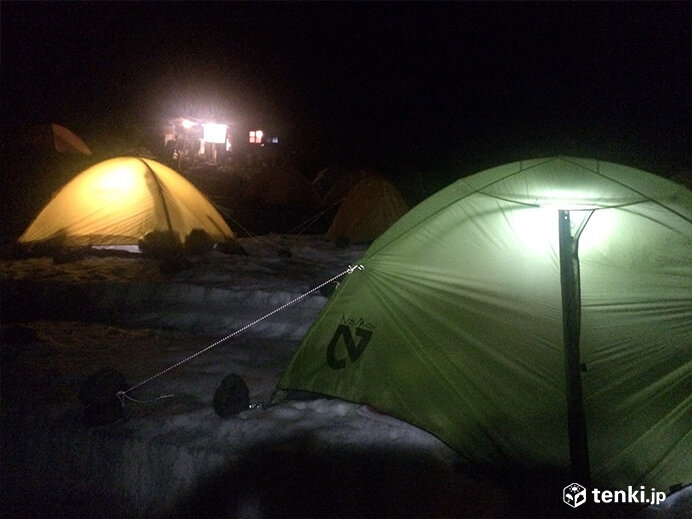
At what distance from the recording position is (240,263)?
10992mm

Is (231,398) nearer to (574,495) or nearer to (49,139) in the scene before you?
(574,495)

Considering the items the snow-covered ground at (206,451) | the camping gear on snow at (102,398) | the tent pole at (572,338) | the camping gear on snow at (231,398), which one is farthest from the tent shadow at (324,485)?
the camping gear on snow at (102,398)

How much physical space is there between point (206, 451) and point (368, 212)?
35.6 ft

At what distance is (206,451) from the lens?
452 centimetres

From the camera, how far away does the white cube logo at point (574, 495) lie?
3785 millimetres

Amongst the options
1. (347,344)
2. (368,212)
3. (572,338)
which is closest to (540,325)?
(572,338)

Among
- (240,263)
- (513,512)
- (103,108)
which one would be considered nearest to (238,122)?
(103,108)

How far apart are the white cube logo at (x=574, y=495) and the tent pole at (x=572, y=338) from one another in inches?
2.9

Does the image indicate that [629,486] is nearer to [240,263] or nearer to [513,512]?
[513,512]

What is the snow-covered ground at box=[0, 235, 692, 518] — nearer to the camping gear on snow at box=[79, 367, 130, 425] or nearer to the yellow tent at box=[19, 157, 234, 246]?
the camping gear on snow at box=[79, 367, 130, 425]

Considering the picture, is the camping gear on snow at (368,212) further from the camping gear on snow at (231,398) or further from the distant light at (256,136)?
the distant light at (256,136)

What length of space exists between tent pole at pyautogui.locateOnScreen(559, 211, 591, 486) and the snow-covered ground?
365 millimetres

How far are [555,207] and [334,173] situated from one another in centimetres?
2654

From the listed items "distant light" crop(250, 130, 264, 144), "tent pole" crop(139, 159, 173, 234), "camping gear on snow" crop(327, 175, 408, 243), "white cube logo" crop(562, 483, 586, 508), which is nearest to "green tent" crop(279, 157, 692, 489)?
"white cube logo" crop(562, 483, 586, 508)
